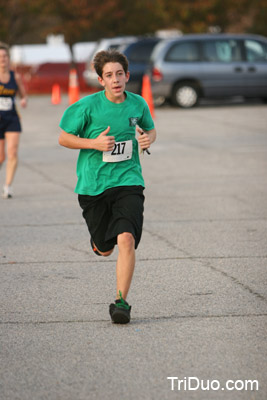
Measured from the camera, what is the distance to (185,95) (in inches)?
995

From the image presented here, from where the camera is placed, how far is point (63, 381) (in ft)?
14.2

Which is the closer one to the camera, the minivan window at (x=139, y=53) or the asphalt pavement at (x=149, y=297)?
the asphalt pavement at (x=149, y=297)

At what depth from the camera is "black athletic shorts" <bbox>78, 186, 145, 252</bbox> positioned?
5473 mm

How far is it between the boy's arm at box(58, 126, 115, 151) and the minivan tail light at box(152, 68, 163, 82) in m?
19.1

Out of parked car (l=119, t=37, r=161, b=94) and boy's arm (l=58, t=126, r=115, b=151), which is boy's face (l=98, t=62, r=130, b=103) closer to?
boy's arm (l=58, t=126, r=115, b=151)

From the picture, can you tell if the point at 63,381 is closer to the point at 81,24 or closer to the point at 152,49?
the point at 152,49

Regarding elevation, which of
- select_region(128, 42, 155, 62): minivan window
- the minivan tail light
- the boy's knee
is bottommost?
the minivan tail light

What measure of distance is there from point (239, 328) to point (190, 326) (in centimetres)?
29

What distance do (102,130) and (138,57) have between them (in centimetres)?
2213

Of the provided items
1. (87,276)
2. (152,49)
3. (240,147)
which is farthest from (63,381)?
(152,49)

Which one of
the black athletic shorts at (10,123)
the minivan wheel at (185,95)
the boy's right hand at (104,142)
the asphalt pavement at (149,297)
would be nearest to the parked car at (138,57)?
the minivan wheel at (185,95)

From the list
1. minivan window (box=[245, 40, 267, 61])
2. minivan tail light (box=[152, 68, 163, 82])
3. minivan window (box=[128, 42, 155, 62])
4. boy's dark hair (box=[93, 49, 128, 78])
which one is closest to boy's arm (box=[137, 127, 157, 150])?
boy's dark hair (box=[93, 49, 128, 78])

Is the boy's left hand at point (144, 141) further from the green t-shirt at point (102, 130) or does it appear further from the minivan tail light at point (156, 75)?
the minivan tail light at point (156, 75)

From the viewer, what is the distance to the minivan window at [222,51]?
992 inches
